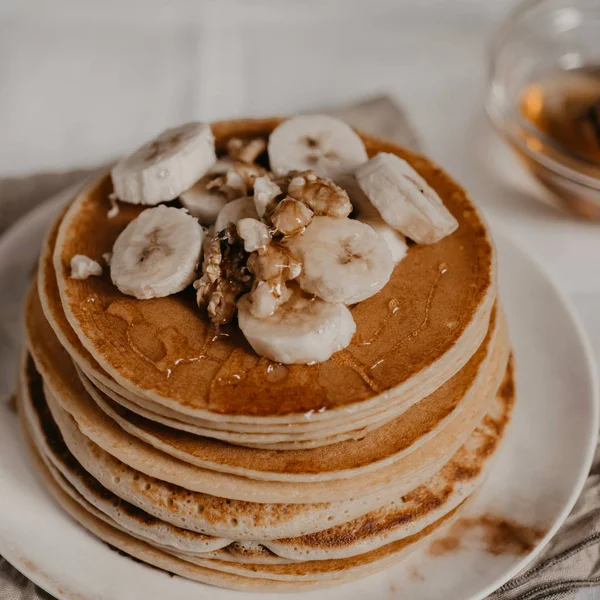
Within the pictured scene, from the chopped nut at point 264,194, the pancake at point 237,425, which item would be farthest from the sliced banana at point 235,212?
the pancake at point 237,425

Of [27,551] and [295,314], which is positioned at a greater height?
[295,314]

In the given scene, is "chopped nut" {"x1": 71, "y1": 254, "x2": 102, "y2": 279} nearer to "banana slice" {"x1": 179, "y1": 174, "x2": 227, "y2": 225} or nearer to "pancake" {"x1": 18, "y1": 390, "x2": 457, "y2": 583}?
"banana slice" {"x1": 179, "y1": 174, "x2": 227, "y2": 225}

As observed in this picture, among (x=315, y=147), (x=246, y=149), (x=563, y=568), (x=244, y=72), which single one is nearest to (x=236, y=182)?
(x=246, y=149)

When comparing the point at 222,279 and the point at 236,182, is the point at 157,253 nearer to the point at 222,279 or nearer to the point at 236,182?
the point at 222,279

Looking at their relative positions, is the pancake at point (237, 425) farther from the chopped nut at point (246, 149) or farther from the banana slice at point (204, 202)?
the chopped nut at point (246, 149)

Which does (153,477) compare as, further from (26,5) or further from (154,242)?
(26,5)

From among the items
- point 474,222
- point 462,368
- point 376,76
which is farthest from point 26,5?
point 462,368

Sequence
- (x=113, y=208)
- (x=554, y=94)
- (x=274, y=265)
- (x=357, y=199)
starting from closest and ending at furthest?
(x=274, y=265), (x=357, y=199), (x=113, y=208), (x=554, y=94)
